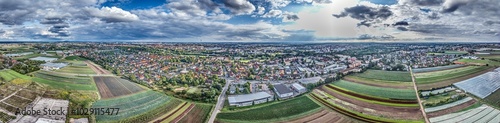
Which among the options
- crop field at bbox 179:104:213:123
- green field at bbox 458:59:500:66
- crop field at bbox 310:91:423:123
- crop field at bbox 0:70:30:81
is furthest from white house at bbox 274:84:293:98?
crop field at bbox 0:70:30:81

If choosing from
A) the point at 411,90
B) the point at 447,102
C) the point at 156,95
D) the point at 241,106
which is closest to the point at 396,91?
the point at 411,90

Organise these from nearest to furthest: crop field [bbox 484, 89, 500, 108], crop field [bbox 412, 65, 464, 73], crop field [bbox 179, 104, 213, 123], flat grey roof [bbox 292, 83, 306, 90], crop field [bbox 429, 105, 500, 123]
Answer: crop field [bbox 429, 105, 500, 123], crop field [bbox 484, 89, 500, 108], crop field [bbox 179, 104, 213, 123], crop field [bbox 412, 65, 464, 73], flat grey roof [bbox 292, 83, 306, 90]

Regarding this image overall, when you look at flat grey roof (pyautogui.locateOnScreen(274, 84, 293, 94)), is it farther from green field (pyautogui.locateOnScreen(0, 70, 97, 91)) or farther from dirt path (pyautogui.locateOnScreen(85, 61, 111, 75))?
dirt path (pyautogui.locateOnScreen(85, 61, 111, 75))

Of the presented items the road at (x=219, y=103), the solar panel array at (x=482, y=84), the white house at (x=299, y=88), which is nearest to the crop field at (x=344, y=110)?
the white house at (x=299, y=88)

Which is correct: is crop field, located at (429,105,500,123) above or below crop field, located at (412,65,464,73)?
below

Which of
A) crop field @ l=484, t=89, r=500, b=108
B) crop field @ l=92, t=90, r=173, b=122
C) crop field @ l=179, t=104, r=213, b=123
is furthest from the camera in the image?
crop field @ l=179, t=104, r=213, b=123

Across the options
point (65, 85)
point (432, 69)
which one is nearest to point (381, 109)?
point (432, 69)

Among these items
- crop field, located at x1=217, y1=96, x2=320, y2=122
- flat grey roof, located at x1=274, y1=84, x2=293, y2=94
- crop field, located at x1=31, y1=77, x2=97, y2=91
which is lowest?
crop field, located at x1=217, y1=96, x2=320, y2=122

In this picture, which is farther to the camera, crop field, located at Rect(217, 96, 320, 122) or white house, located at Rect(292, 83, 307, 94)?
white house, located at Rect(292, 83, 307, 94)
